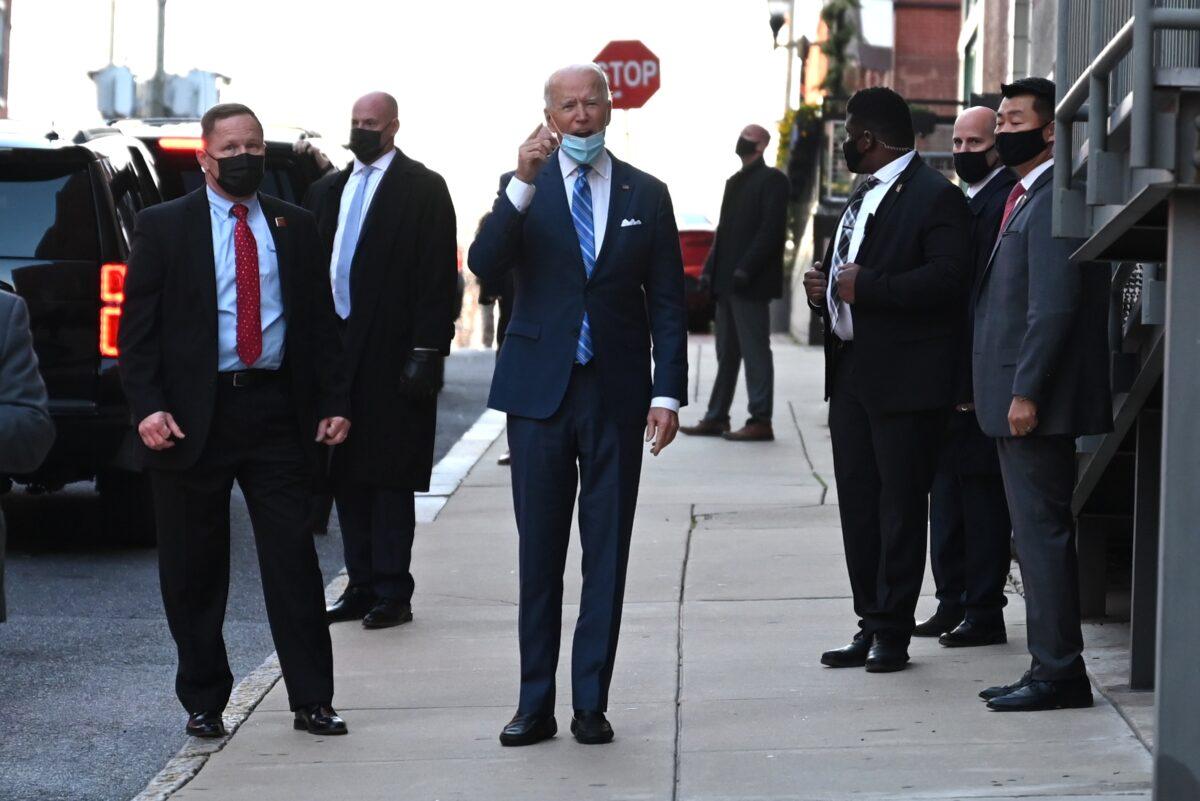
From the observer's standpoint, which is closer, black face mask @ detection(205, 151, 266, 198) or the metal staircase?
the metal staircase

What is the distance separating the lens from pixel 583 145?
6.30 m

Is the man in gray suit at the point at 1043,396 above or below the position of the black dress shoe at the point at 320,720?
above

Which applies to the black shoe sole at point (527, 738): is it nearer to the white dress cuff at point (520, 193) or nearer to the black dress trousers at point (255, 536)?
the black dress trousers at point (255, 536)

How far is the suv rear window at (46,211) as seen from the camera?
9828 millimetres

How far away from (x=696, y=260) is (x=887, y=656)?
22468mm

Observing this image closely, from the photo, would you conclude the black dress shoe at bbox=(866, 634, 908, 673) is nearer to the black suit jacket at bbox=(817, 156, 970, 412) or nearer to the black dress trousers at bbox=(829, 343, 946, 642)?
Result: the black dress trousers at bbox=(829, 343, 946, 642)

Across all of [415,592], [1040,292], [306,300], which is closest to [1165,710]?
[1040,292]

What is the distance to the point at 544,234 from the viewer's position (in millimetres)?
6387

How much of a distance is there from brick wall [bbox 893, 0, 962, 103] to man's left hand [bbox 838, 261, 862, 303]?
24.4 metres

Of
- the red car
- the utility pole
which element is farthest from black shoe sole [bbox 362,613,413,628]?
the utility pole

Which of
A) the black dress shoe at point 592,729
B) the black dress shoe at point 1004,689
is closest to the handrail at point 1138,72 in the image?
the black dress shoe at point 1004,689

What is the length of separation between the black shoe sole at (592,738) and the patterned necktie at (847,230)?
1876 mm

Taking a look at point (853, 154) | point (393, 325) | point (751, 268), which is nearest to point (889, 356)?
point (853, 154)

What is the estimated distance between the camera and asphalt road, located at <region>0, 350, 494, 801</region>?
645cm
